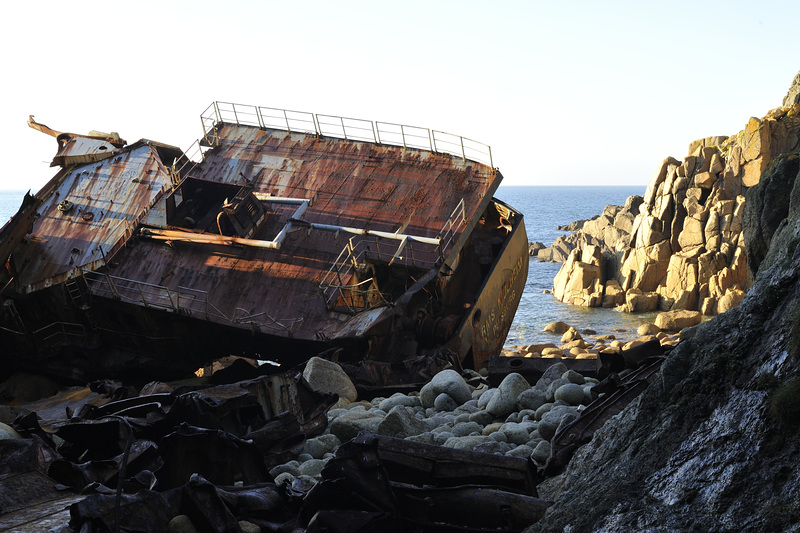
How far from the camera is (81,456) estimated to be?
669 centimetres

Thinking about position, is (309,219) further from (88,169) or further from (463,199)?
(88,169)

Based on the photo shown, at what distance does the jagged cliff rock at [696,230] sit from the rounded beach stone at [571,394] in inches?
1218

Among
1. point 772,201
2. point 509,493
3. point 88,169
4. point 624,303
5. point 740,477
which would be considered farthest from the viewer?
point 624,303

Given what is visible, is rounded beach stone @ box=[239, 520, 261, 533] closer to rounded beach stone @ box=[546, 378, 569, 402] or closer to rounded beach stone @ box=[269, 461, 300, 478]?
rounded beach stone @ box=[269, 461, 300, 478]

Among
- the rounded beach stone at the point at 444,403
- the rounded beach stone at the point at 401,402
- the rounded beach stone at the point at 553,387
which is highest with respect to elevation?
the rounded beach stone at the point at 553,387

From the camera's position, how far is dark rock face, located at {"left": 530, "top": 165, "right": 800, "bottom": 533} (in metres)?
2.78

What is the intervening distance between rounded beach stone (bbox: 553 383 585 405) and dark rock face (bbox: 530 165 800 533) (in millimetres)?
3068

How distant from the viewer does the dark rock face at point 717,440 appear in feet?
9.11

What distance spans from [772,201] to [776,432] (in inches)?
156

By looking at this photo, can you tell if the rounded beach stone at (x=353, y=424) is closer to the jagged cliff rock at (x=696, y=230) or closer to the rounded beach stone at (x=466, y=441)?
the rounded beach stone at (x=466, y=441)

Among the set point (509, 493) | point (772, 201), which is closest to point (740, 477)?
point (509, 493)

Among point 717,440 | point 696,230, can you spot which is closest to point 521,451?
point 717,440

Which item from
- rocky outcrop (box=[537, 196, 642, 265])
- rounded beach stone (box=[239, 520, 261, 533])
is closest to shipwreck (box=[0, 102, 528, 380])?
rounded beach stone (box=[239, 520, 261, 533])

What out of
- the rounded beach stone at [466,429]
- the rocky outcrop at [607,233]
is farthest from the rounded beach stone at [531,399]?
the rocky outcrop at [607,233]
